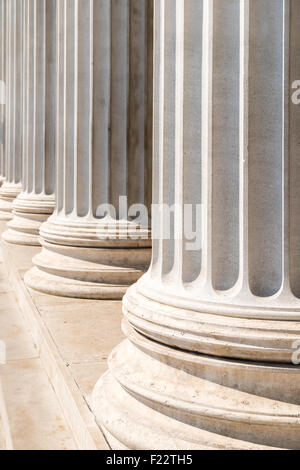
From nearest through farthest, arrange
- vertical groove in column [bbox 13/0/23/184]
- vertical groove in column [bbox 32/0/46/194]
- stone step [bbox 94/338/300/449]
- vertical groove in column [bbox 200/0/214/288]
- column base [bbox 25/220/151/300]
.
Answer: stone step [bbox 94/338/300/449], vertical groove in column [bbox 200/0/214/288], column base [bbox 25/220/151/300], vertical groove in column [bbox 32/0/46/194], vertical groove in column [bbox 13/0/23/184]

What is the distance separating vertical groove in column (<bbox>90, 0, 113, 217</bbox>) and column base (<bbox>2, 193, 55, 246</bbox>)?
982 cm

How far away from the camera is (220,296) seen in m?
9.14

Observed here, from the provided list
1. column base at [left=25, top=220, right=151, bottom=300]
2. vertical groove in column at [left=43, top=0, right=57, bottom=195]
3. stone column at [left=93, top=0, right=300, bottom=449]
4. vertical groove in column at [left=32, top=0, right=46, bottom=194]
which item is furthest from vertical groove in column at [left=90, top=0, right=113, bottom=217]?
stone column at [left=93, top=0, right=300, bottom=449]

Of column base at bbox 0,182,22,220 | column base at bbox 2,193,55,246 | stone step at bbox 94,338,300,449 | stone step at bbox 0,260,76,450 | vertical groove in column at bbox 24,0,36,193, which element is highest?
vertical groove in column at bbox 24,0,36,193

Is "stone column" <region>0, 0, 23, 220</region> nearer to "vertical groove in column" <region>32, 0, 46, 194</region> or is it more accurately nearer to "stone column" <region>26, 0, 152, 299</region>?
"vertical groove in column" <region>32, 0, 46, 194</region>

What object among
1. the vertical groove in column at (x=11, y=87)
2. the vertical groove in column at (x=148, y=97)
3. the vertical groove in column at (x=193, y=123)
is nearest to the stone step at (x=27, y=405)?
the vertical groove in column at (x=193, y=123)

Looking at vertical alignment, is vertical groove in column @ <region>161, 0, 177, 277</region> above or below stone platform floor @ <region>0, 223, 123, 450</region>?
above

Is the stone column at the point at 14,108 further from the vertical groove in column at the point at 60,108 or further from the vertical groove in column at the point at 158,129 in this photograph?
the vertical groove in column at the point at 158,129

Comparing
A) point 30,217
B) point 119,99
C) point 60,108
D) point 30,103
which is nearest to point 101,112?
point 119,99

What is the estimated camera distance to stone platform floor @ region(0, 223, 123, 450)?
1077cm

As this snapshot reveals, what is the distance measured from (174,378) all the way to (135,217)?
10.9m
